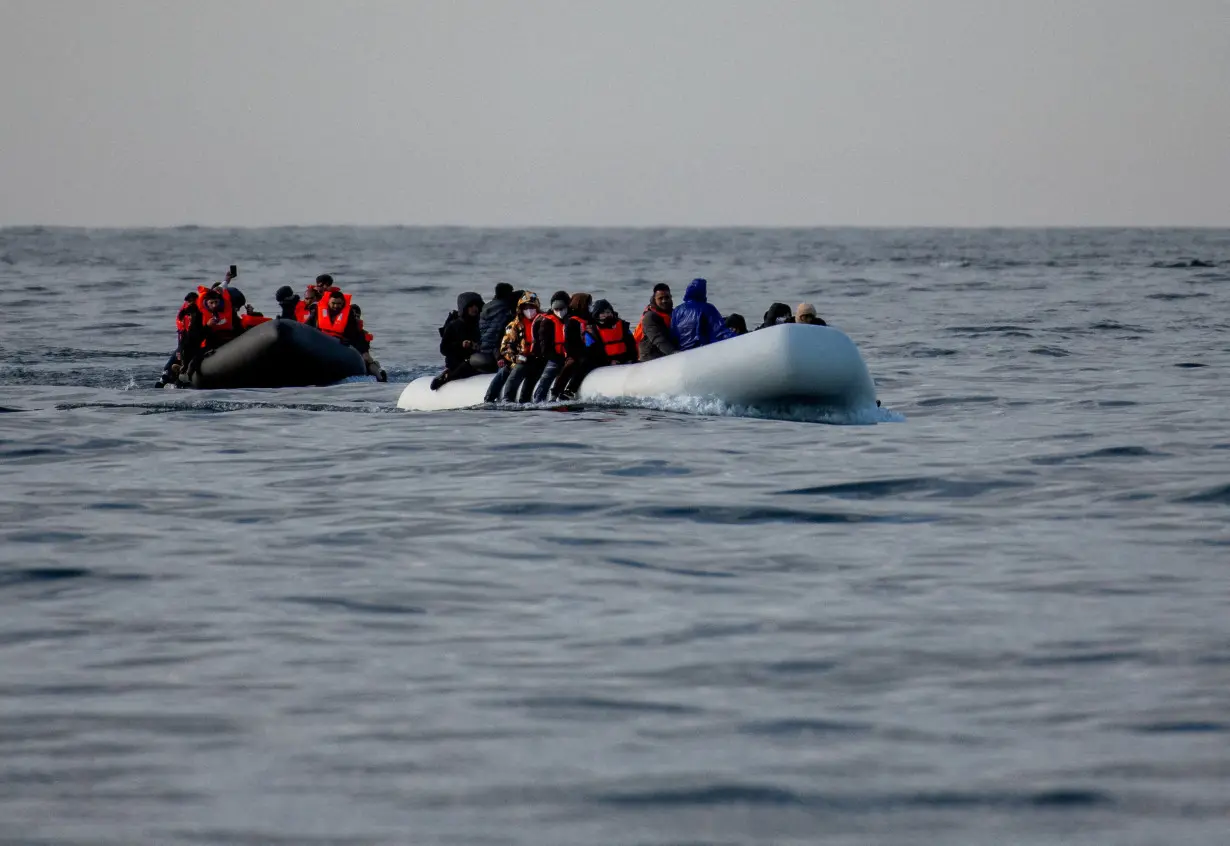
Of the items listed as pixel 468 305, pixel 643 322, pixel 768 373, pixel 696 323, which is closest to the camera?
pixel 768 373

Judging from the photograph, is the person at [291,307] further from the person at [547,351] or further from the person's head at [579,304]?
the person's head at [579,304]

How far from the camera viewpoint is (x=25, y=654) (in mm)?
8617

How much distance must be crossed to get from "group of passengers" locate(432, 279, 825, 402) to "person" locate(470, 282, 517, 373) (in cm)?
10

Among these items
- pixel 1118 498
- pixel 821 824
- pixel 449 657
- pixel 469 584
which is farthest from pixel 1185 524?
pixel 821 824

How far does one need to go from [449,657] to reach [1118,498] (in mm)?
6756

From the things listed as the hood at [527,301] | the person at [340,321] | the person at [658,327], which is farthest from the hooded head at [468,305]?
the person at [340,321]

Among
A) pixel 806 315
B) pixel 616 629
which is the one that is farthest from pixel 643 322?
pixel 616 629

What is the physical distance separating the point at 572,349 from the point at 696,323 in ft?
4.68

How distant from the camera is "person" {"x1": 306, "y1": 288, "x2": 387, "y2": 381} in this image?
25.8 meters

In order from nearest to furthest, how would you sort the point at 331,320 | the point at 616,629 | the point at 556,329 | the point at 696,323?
the point at 616,629, the point at 696,323, the point at 556,329, the point at 331,320

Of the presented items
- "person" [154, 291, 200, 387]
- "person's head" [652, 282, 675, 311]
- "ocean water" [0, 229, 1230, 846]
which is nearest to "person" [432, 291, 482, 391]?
"ocean water" [0, 229, 1230, 846]

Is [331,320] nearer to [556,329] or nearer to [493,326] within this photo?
[493,326]

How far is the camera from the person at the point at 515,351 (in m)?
19.9

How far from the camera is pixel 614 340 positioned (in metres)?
20.3
